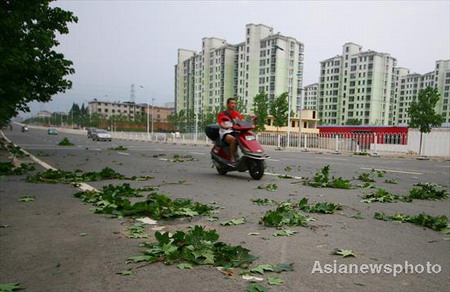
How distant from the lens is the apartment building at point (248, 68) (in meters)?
95.8

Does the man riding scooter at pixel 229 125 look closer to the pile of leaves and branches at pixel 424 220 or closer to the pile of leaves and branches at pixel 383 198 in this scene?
the pile of leaves and branches at pixel 383 198

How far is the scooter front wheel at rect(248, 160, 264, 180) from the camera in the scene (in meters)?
8.26

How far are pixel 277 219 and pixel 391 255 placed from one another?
1.32 meters

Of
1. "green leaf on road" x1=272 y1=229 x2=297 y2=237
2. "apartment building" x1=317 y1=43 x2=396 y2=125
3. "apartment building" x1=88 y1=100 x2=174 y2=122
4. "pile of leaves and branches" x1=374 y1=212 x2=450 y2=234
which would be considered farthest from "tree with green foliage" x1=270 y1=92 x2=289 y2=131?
"apartment building" x1=88 y1=100 x2=174 y2=122

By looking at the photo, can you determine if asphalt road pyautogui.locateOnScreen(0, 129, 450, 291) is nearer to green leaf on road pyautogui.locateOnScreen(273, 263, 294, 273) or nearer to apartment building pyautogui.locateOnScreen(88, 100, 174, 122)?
green leaf on road pyautogui.locateOnScreen(273, 263, 294, 273)

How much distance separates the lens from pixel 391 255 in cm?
299

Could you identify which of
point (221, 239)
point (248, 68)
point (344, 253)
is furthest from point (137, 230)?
point (248, 68)

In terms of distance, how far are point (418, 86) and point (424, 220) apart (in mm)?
149056

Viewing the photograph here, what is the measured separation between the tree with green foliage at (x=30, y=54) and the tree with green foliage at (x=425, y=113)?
959 inches

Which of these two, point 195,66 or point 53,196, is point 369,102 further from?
point 53,196

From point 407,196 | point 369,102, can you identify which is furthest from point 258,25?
point 407,196

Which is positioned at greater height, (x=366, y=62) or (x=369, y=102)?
(x=366, y=62)

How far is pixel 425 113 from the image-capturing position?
79.6ft

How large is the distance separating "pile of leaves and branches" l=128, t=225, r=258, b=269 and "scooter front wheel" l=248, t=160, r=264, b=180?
208 inches
